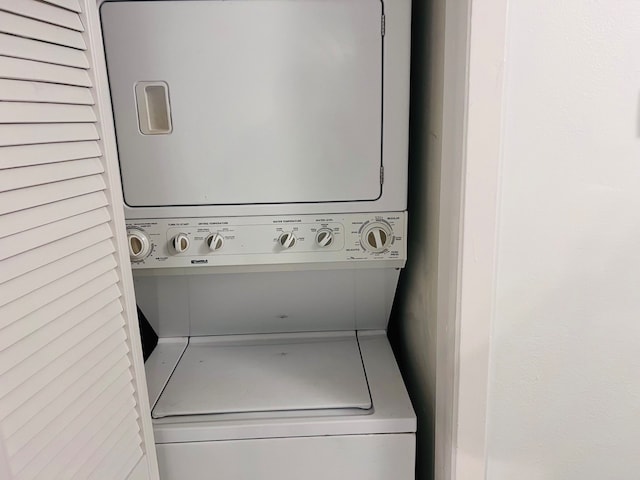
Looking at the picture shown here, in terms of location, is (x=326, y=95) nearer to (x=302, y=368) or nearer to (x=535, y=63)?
(x=535, y=63)

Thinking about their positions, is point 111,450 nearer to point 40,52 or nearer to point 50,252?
point 50,252

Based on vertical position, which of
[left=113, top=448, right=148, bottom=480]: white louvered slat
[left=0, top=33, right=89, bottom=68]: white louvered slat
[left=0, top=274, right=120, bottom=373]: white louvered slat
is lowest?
[left=113, top=448, right=148, bottom=480]: white louvered slat

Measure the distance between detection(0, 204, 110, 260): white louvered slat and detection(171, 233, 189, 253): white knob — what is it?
33 cm

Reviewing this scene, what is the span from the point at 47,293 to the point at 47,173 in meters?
0.18

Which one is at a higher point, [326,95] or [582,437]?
[326,95]

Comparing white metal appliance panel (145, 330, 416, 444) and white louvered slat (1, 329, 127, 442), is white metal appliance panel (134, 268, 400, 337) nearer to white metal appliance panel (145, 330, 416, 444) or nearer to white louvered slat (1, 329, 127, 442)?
white metal appliance panel (145, 330, 416, 444)

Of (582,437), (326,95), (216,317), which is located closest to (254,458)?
(216,317)

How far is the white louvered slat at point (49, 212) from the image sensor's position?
66 centimetres

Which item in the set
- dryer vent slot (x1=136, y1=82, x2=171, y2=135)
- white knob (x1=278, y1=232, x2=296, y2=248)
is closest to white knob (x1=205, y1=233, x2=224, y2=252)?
white knob (x1=278, y1=232, x2=296, y2=248)

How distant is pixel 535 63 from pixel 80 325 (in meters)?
0.91

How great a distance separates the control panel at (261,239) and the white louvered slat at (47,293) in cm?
33

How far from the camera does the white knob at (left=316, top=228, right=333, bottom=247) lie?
1221mm

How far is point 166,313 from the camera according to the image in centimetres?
144

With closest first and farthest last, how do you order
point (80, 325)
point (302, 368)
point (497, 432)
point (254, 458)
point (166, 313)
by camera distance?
point (80, 325), point (497, 432), point (254, 458), point (302, 368), point (166, 313)
